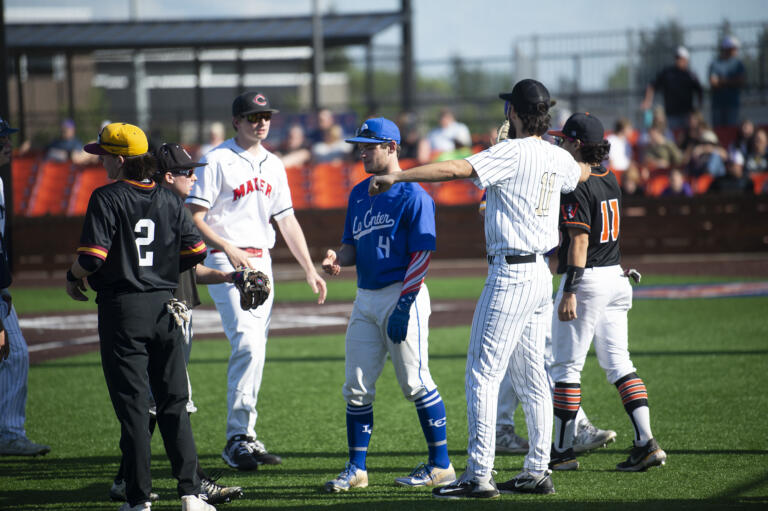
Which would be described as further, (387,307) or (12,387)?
(12,387)

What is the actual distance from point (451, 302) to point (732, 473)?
27.3 feet

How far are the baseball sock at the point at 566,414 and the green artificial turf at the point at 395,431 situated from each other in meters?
0.25

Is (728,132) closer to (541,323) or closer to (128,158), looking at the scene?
(541,323)

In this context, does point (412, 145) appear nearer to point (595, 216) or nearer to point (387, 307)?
point (595, 216)

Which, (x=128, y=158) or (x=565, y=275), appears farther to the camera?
(x=565, y=275)

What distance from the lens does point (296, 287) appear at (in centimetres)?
1575

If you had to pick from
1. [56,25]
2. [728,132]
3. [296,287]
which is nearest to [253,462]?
[296,287]

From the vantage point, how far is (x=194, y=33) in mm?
26781

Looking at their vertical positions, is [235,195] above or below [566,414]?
above

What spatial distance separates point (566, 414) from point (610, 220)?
4.40 ft

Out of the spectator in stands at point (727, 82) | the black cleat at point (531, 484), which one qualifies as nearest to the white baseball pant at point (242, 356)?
the black cleat at point (531, 484)

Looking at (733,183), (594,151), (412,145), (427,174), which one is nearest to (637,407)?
(594,151)

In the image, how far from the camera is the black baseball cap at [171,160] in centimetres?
535

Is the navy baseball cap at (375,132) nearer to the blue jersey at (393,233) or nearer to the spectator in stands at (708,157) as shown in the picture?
the blue jersey at (393,233)
